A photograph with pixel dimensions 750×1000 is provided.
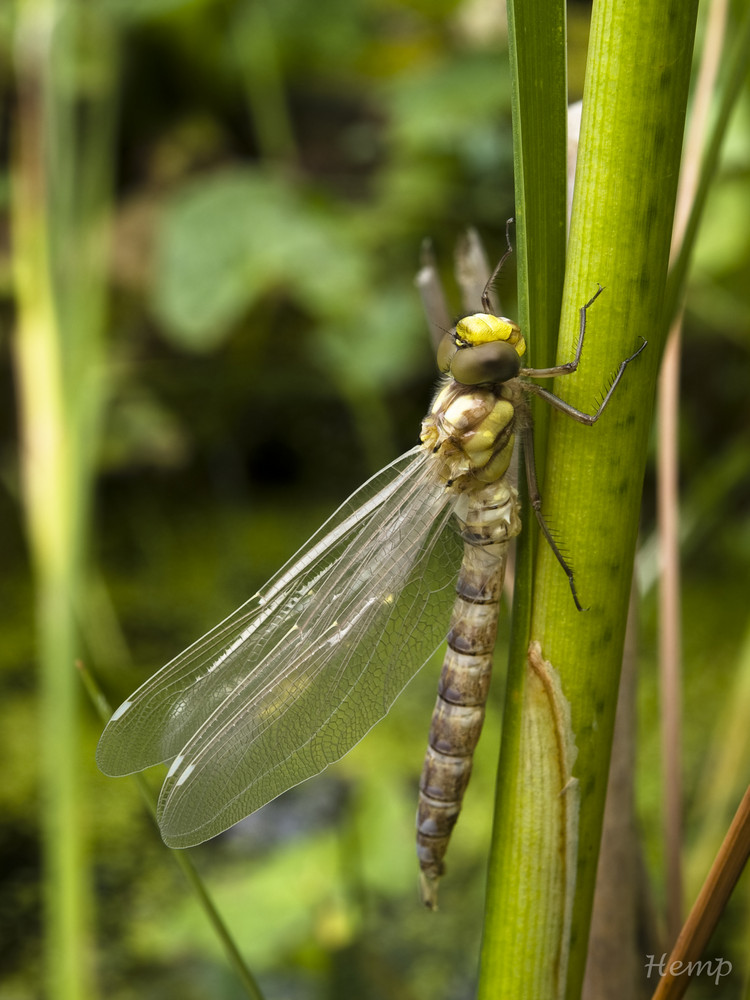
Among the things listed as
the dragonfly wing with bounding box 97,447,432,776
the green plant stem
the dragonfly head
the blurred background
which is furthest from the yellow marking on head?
the blurred background

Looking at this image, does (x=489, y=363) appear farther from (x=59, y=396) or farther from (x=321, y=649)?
(x=59, y=396)

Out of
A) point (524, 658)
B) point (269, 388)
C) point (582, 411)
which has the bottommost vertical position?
point (269, 388)

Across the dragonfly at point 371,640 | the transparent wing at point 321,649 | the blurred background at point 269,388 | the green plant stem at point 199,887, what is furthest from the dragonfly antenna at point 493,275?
the blurred background at point 269,388

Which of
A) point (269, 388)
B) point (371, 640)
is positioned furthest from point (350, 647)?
point (269, 388)

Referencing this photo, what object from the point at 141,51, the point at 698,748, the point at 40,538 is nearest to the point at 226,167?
the point at 141,51

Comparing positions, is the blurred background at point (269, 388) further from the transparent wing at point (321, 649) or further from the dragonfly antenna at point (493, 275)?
the dragonfly antenna at point (493, 275)

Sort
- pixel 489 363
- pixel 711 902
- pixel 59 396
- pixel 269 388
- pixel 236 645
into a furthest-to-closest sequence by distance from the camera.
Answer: pixel 269 388
pixel 59 396
pixel 236 645
pixel 489 363
pixel 711 902
